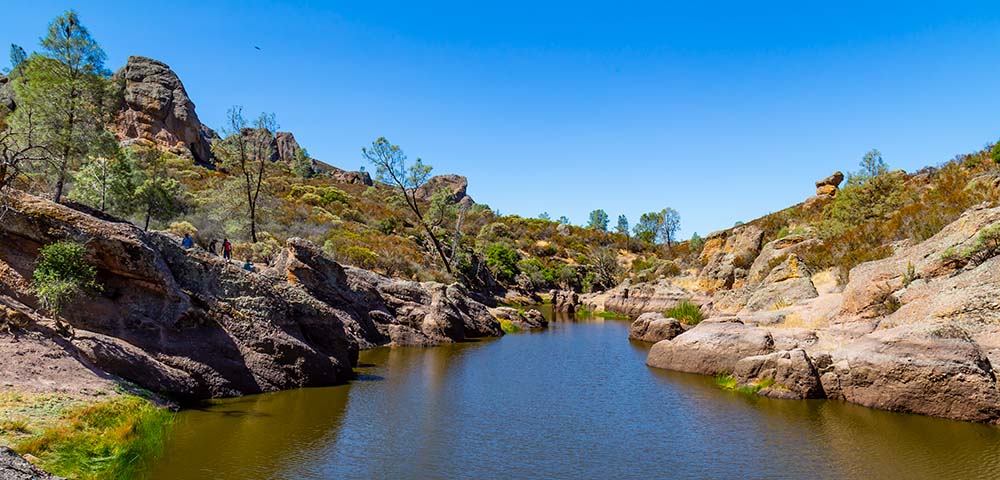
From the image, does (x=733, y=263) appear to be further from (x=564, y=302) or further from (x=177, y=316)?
(x=177, y=316)

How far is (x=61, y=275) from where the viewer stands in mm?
15461

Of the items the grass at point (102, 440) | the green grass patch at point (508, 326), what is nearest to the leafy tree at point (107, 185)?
the green grass patch at point (508, 326)

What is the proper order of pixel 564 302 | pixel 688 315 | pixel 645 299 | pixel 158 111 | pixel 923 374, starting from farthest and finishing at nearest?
pixel 158 111 < pixel 564 302 < pixel 645 299 < pixel 688 315 < pixel 923 374

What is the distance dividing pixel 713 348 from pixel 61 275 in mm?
25148

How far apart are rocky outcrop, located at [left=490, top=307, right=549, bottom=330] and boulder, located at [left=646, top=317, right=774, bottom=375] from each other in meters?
18.4

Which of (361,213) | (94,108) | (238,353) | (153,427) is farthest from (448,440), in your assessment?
(361,213)

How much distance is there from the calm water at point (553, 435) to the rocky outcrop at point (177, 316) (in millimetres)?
1209

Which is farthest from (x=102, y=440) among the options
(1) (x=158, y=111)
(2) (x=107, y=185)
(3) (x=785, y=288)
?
(1) (x=158, y=111)

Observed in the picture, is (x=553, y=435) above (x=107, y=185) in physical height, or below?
below

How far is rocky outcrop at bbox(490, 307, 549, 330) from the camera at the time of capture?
46428 mm

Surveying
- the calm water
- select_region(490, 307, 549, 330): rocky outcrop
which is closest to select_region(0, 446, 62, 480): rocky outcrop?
the calm water

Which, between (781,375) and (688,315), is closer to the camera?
(781,375)

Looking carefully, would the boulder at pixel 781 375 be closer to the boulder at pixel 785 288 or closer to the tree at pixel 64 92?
the boulder at pixel 785 288

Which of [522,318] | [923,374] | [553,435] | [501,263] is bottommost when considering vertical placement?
[553,435]
